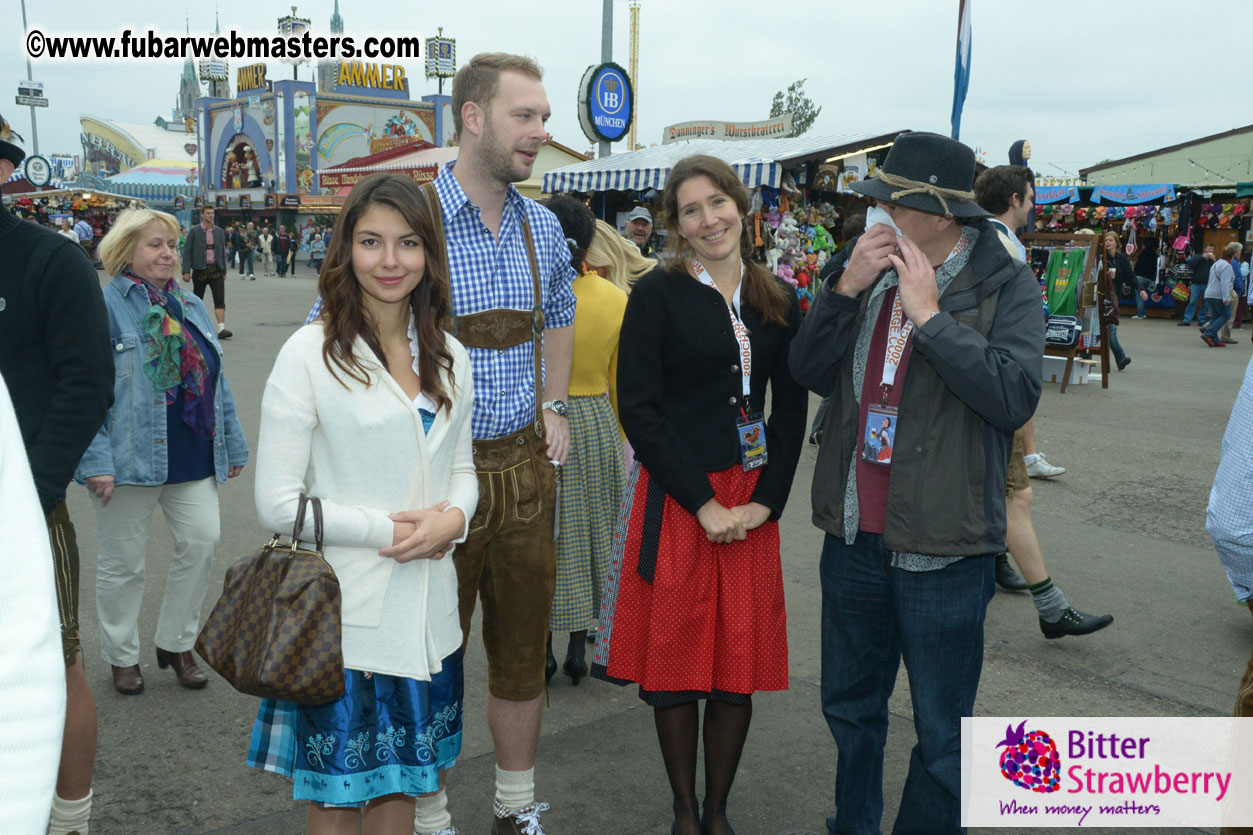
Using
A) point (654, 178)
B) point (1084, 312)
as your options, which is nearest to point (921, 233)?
point (1084, 312)

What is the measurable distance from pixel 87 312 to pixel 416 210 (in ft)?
3.46

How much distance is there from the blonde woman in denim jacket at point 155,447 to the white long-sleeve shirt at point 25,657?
3.42 metres

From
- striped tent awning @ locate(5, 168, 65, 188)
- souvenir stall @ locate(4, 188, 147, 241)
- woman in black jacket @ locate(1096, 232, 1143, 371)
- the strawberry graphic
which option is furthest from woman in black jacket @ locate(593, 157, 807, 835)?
souvenir stall @ locate(4, 188, 147, 241)

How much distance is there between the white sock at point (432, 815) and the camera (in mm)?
2966

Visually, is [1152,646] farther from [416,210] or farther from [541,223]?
[416,210]

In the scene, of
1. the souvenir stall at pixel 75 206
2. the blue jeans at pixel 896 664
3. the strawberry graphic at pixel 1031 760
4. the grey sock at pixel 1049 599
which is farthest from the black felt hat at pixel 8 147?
the souvenir stall at pixel 75 206

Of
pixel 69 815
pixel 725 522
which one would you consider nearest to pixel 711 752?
pixel 725 522

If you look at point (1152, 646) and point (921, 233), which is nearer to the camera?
point (921, 233)

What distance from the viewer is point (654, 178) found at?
14734 millimetres

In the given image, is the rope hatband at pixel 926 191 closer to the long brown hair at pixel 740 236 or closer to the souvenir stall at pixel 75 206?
the long brown hair at pixel 740 236

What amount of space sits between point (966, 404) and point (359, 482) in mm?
1567

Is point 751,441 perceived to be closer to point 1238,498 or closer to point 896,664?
point 896,664

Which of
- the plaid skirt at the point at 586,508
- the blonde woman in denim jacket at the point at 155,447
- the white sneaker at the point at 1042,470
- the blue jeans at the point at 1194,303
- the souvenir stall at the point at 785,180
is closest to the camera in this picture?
the blonde woman in denim jacket at the point at 155,447

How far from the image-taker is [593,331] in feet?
14.4
